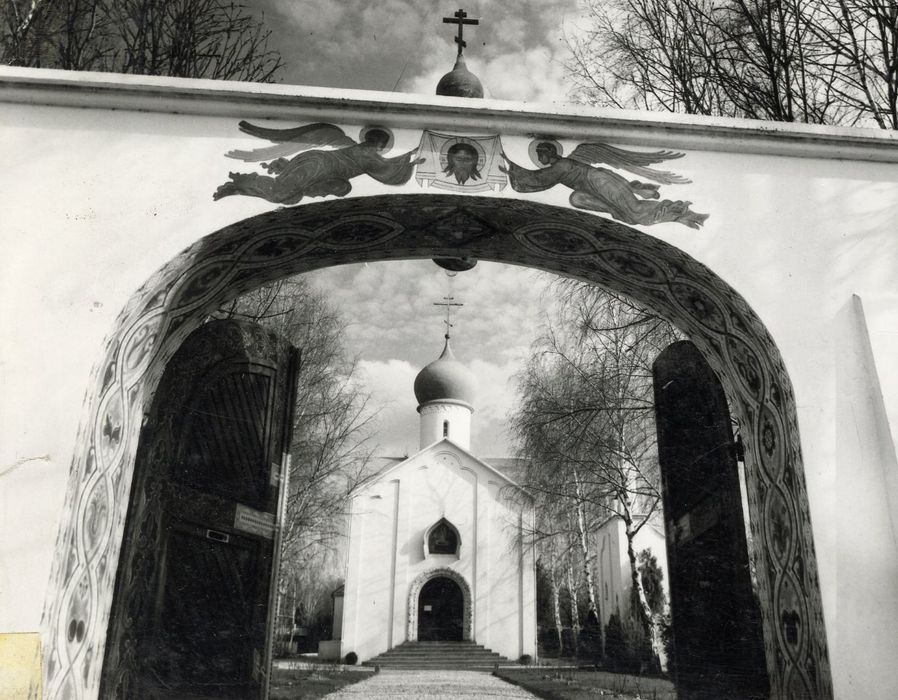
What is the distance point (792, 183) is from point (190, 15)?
7574 mm

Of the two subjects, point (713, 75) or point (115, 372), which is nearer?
point (115, 372)

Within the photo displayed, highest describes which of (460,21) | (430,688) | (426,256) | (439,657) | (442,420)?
(442,420)

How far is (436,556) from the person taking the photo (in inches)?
1078

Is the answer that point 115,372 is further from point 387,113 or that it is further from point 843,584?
point 843,584

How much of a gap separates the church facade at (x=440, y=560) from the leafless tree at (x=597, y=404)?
9.21m

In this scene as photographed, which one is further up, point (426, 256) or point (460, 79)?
point (460, 79)

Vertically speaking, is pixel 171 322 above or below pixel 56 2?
below

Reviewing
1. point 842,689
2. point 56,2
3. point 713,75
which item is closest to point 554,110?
point 842,689

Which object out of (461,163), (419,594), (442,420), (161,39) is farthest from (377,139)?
(442,420)

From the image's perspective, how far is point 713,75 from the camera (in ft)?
31.1

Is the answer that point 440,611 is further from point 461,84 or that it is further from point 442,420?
point 461,84

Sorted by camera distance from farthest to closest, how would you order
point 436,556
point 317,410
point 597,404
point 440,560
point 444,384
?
Result: point 444,384
point 436,556
point 440,560
point 317,410
point 597,404

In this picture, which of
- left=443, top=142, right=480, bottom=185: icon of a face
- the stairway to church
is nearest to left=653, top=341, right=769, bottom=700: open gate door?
left=443, top=142, right=480, bottom=185: icon of a face

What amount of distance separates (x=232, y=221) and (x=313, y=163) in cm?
66
